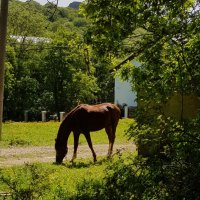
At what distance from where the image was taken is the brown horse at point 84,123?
1448 cm

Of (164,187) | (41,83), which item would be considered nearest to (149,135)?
(164,187)

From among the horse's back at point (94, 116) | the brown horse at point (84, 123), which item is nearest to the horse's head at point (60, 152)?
the brown horse at point (84, 123)

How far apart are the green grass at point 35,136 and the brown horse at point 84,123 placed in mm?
3104

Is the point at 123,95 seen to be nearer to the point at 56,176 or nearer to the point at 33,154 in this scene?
the point at 33,154

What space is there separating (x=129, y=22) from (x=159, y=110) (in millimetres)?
1860

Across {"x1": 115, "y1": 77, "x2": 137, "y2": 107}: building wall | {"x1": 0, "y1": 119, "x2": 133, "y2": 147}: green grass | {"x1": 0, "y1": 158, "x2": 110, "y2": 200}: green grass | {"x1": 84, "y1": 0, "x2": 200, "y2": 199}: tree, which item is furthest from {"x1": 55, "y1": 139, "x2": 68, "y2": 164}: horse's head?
{"x1": 115, "y1": 77, "x2": 137, "y2": 107}: building wall

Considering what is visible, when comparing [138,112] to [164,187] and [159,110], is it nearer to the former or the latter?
[159,110]

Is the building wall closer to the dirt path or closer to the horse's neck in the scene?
the dirt path

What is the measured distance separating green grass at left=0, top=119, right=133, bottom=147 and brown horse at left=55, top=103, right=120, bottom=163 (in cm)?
310

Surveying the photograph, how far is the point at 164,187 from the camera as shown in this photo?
6402mm

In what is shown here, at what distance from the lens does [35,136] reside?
2258 cm

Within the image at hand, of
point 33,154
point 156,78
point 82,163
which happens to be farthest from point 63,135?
point 156,78

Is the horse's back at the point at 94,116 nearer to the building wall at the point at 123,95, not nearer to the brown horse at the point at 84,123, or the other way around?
the brown horse at the point at 84,123

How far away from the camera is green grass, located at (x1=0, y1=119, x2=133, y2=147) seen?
66.6 ft
